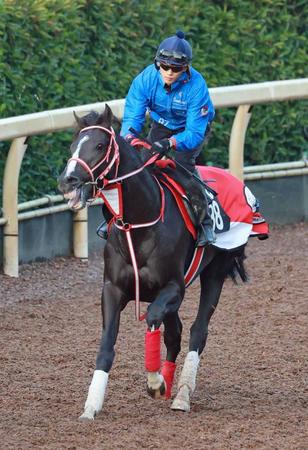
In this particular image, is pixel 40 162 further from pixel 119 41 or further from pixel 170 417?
pixel 170 417

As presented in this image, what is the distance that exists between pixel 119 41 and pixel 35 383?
448 centimetres

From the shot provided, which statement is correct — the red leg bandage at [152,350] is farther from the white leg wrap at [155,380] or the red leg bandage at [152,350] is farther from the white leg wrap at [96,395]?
the white leg wrap at [96,395]

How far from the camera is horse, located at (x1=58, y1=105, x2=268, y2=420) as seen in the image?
6.32 meters

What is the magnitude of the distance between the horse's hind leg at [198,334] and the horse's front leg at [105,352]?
0.47m

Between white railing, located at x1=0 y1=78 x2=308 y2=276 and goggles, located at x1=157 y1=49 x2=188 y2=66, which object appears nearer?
goggles, located at x1=157 y1=49 x2=188 y2=66

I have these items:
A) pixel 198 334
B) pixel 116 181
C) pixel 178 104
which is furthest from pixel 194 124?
pixel 198 334

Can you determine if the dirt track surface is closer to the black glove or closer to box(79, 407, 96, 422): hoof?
box(79, 407, 96, 422): hoof

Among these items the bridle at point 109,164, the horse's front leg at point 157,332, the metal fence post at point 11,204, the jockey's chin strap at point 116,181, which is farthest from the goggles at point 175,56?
the metal fence post at point 11,204

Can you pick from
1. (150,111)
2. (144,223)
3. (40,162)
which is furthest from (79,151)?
(40,162)

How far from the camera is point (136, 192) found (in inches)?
260

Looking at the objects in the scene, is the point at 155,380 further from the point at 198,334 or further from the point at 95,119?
the point at 95,119

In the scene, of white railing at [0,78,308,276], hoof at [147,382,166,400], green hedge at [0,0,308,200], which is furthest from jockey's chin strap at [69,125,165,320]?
green hedge at [0,0,308,200]

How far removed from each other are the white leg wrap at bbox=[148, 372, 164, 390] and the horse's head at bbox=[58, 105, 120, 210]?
1071 mm

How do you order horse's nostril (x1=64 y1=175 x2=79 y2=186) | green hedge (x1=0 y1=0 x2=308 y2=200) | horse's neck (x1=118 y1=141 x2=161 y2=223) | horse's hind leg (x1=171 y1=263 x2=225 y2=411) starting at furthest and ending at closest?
green hedge (x1=0 y1=0 x2=308 y2=200), horse's hind leg (x1=171 y1=263 x2=225 y2=411), horse's neck (x1=118 y1=141 x2=161 y2=223), horse's nostril (x1=64 y1=175 x2=79 y2=186)
